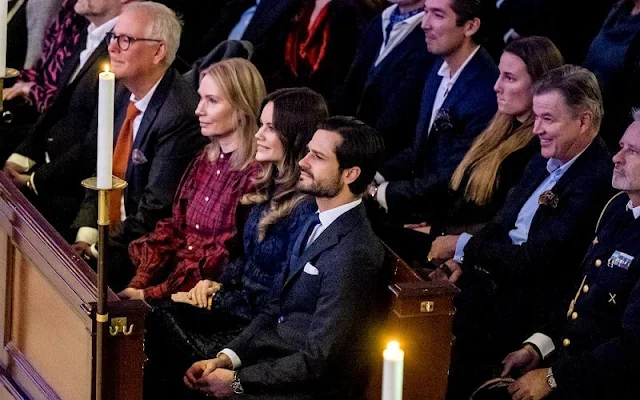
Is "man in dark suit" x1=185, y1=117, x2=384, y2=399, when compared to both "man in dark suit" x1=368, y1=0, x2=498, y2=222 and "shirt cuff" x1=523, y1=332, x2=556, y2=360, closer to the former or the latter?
"shirt cuff" x1=523, y1=332, x2=556, y2=360

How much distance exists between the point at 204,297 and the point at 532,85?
1.41 m

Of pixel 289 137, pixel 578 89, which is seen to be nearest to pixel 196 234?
pixel 289 137

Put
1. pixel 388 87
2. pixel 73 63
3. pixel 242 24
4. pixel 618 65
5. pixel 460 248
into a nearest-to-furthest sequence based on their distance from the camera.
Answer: pixel 460 248 < pixel 618 65 < pixel 388 87 < pixel 73 63 < pixel 242 24

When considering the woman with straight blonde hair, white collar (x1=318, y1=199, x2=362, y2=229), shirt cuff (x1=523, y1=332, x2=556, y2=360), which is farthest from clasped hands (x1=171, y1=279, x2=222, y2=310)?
shirt cuff (x1=523, y1=332, x2=556, y2=360)

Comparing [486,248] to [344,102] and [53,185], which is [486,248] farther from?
[53,185]

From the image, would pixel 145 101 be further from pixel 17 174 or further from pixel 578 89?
pixel 578 89

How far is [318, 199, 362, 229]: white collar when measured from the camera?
3.99 meters

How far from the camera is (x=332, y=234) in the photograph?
3.92 metres

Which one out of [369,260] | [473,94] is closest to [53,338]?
[369,260]

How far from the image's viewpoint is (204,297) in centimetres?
447

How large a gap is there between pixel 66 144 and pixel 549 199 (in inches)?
95.2

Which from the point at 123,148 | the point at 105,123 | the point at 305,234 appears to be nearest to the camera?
the point at 105,123

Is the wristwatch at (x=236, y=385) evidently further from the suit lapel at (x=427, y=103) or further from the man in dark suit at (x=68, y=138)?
the man in dark suit at (x=68, y=138)

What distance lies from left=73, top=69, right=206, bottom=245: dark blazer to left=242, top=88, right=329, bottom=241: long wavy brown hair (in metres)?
0.59
